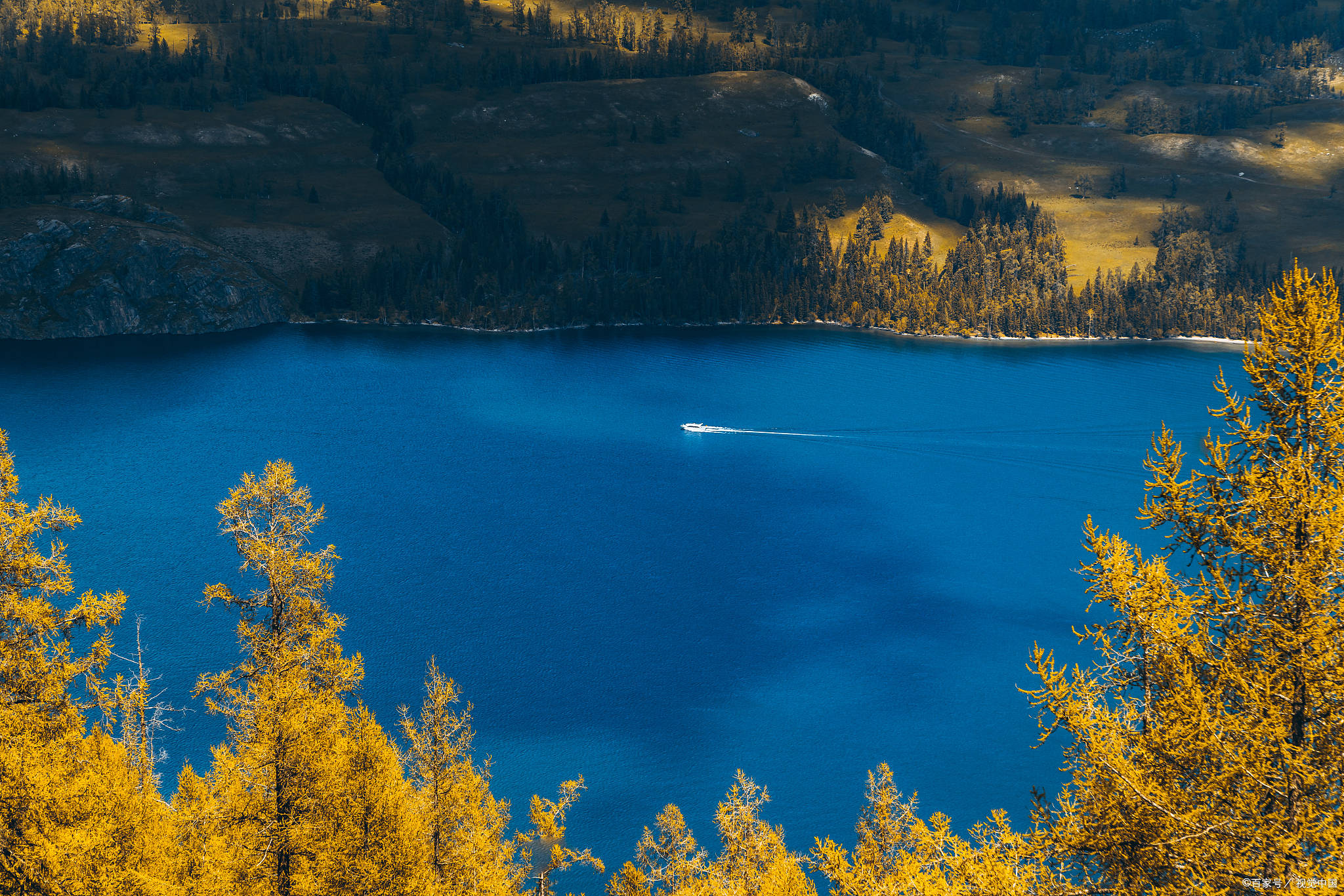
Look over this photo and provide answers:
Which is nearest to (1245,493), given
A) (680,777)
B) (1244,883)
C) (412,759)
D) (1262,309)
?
(1262,309)

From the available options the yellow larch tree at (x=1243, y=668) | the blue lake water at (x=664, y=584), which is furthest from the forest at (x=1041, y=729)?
the blue lake water at (x=664, y=584)

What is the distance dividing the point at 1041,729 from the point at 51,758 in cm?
2570

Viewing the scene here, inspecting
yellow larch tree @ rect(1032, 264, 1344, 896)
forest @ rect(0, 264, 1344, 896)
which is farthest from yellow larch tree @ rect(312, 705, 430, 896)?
yellow larch tree @ rect(1032, 264, 1344, 896)

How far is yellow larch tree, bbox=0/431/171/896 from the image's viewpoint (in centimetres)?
2775

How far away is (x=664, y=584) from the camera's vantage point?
461 feet

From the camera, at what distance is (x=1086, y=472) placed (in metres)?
181

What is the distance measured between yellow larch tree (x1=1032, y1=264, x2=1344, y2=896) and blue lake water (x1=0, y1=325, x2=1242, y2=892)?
72486 millimetres

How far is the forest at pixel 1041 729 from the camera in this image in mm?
19344

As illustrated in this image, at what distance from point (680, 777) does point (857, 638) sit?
36291 millimetres

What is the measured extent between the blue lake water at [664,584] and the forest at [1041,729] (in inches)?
2177

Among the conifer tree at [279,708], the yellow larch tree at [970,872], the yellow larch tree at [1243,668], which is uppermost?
the yellow larch tree at [1243,668]

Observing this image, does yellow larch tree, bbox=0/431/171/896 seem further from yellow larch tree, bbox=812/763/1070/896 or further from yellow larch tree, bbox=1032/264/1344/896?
yellow larch tree, bbox=1032/264/1344/896

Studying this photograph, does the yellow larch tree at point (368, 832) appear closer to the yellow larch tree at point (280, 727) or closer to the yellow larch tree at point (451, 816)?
the yellow larch tree at point (280, 727)

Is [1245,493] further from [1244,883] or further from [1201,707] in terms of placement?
[1244,883]
